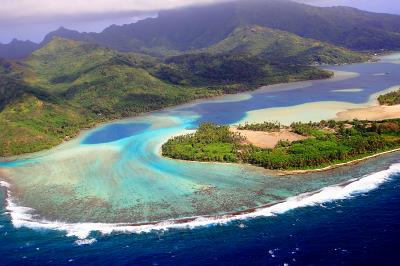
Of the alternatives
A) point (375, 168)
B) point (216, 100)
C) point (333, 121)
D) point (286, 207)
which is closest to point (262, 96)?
point (216, 100)

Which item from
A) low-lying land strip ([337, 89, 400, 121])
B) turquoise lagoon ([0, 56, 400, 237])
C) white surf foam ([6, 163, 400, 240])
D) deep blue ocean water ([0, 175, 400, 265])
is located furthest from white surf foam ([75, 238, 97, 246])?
low-lying land strip ([337, 89, 400, 121])

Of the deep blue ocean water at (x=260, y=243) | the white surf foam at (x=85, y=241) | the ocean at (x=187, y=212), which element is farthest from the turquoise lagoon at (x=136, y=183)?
the deep blue ocean water at (x=260, y=243)

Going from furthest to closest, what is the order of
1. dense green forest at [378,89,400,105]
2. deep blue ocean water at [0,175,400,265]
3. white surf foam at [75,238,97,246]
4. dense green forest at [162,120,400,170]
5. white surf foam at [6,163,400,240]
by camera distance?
1. dense green forest at [378,89,400,105]
2. dense green forest at [162,120,400,170]
3. white surf foam at [6,163,400,240]
4. white surf foam at [75,238,97,246]
5. deep blue ocean water at [0,175,400,265]

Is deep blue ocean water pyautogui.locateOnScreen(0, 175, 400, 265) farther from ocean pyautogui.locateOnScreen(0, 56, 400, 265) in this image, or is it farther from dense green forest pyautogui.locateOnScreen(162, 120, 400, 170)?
dense green forest pyautogui.locateOnScreen(162, 120, 400, 170)

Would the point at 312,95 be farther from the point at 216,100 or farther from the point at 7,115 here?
the point at 7,115

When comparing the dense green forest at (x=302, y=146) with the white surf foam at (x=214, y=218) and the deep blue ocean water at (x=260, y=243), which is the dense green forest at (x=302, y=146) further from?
the deep blue ocean water at (x=260, y=243)

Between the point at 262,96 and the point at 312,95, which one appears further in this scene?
the point at 262,96
